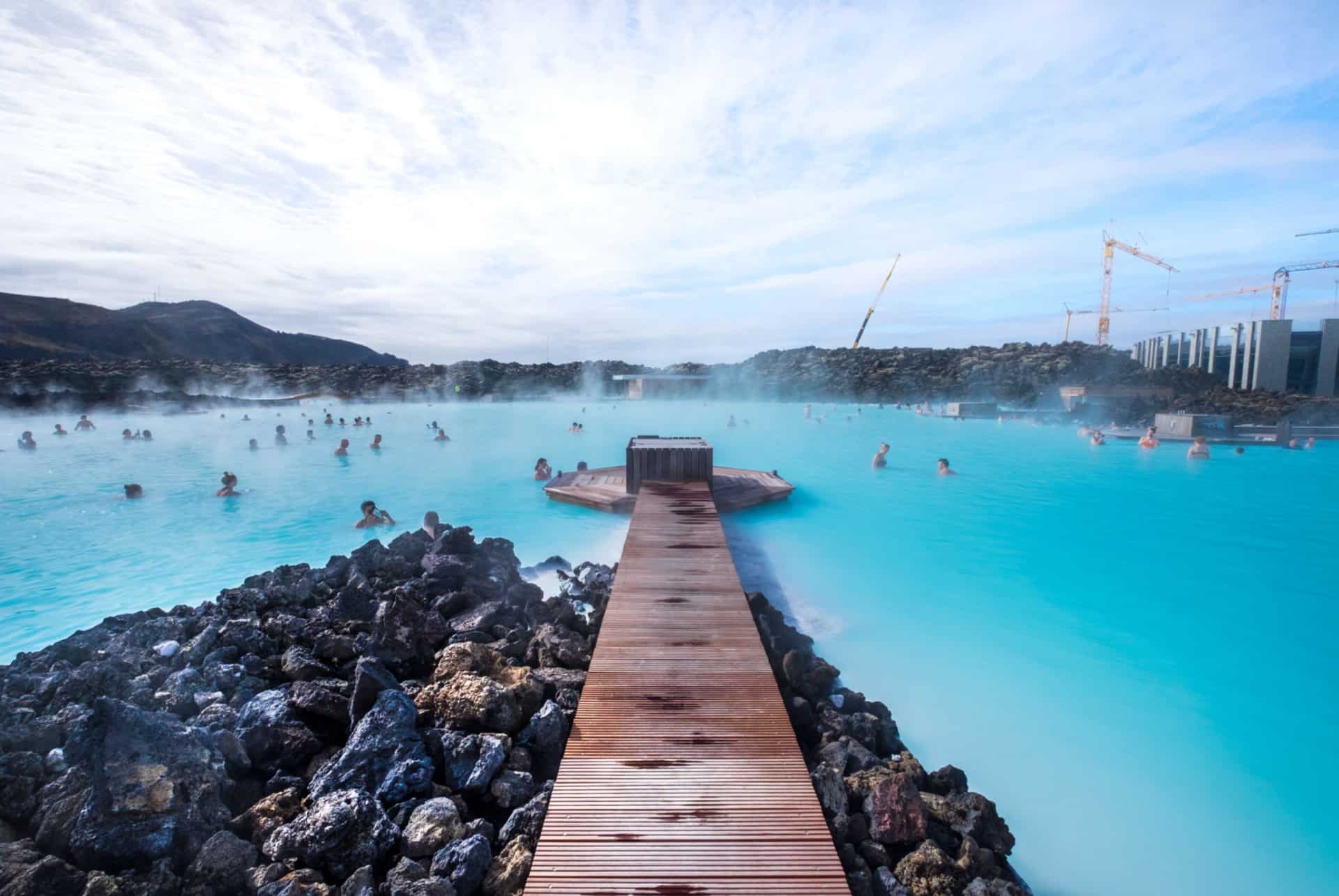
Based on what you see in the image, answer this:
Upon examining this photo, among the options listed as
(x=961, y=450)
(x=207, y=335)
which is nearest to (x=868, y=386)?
(x=961, y=450)

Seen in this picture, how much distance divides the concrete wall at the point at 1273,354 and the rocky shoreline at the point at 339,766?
44.0 metres


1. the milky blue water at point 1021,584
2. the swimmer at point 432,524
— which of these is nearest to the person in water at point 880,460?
the milky blue water at point 1021,584

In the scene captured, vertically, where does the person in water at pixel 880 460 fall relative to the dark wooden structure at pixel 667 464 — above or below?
below

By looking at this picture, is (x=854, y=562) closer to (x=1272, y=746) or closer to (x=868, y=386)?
(x=1272, y=746)

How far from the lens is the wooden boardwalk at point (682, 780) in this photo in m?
2.16

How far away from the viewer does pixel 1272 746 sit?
5398mm

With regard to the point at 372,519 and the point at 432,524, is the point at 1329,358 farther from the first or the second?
the point at 372,519

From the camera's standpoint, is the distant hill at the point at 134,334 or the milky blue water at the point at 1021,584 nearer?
the milky blue water at the point at 1021,584

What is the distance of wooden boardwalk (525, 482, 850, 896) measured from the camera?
2.16 m

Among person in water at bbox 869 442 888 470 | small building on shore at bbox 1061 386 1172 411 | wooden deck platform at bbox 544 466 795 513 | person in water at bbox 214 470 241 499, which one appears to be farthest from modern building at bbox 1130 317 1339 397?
person in water at bbox 214 470 241 499

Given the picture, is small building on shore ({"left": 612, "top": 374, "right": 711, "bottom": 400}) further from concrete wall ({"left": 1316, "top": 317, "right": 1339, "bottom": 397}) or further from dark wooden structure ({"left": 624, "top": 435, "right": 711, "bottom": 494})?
dark wooden structure ({"left": 624, "top": 435, "right": 711, "bottom": 494})

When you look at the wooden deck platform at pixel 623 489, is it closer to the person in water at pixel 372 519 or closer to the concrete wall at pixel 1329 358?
the person in water at pixel 372 519

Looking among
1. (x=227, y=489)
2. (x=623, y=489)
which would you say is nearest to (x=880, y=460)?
(x=623, y=489)

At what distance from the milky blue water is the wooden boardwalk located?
7.58ft
